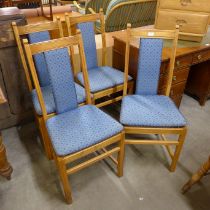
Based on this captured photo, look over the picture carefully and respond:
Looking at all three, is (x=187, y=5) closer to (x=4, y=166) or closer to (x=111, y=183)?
(x=111, y=183)

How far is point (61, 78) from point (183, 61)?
3.43 ft

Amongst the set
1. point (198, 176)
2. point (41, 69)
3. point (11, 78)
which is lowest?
point (198, 176)

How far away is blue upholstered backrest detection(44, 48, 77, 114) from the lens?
4.34ft

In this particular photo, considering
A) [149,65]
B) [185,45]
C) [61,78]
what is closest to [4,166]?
[61,78]

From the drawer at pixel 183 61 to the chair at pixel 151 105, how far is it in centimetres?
24

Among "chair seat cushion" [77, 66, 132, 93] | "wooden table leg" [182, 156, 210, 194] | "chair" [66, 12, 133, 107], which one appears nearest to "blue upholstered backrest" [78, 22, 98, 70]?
"chair" [66, 12, 133, 107]

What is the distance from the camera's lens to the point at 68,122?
139 centimetres

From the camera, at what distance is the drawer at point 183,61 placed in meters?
1.81

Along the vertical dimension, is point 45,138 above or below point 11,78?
below

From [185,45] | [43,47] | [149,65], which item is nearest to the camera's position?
[43,47]

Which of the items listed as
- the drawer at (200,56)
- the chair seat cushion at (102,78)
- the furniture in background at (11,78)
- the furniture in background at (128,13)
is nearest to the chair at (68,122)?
the chair seat cushion at (102,78)

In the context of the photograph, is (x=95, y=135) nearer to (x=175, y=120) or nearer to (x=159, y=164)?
(x=175, y=120)

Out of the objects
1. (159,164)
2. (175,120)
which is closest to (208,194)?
(159,164)

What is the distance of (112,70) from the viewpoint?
1.97m
